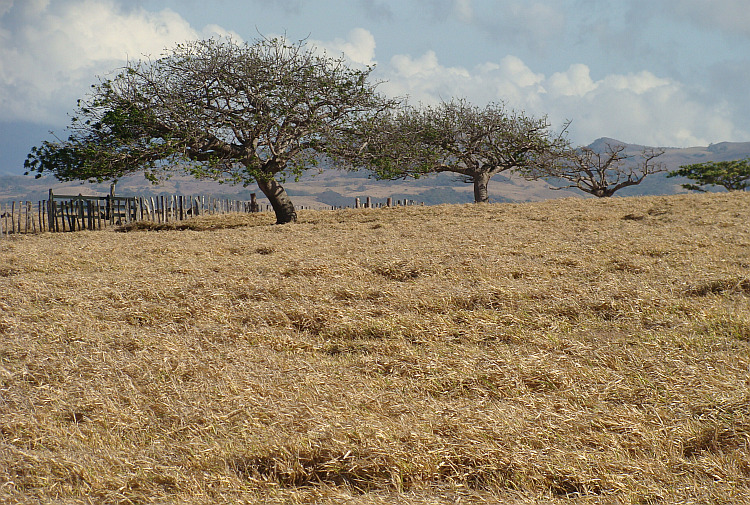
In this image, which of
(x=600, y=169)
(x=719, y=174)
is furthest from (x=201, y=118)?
(x=719, y=174)

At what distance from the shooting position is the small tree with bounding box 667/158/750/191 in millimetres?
43438

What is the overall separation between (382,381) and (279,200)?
16904 millimetres

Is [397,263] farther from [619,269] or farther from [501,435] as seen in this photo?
[501,435]

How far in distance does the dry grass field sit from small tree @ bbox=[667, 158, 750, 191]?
132 feet

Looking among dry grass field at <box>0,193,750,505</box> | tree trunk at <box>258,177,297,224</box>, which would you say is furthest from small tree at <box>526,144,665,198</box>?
dry grass field at <box>0,193,750,505</box>

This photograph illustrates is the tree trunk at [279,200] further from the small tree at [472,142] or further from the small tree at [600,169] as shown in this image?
the small tree at [600,169]

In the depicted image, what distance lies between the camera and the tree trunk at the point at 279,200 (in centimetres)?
2061

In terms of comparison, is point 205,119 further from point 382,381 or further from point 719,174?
point 719,174

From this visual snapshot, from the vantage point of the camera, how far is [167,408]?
4078 mm

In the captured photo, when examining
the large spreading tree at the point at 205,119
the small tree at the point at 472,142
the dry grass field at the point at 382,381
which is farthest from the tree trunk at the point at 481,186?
the dry grass field at the point at 382,381

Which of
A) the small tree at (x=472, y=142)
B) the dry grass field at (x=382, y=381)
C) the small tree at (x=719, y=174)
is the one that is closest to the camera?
the dry grass field at (x=382, y=381)

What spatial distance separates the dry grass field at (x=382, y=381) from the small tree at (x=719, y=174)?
132 feet

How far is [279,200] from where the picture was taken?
67.9 feet

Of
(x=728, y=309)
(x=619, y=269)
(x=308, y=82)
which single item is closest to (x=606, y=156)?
(x=308, y=82)
